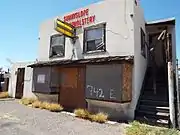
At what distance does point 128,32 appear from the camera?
916cm

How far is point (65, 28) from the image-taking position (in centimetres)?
1096

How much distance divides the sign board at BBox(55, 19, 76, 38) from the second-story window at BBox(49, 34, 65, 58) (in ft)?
3.56

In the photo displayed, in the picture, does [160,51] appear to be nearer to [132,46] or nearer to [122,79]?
[132,46]

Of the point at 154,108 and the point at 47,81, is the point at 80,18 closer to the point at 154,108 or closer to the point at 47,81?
the point at 47,81

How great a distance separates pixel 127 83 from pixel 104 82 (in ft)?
3.70

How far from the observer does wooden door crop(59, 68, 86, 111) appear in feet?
34.7

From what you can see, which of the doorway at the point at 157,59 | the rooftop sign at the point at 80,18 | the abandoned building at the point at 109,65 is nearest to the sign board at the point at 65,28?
the abandoned building at the point at 109,65

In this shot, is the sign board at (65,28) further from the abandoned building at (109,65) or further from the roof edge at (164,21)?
the roof edge at (164,21)

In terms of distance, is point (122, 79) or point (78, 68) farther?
point (78, 68)

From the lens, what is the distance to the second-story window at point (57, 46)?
12.1m

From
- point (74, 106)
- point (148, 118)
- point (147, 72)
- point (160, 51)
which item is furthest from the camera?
point (160, 51)

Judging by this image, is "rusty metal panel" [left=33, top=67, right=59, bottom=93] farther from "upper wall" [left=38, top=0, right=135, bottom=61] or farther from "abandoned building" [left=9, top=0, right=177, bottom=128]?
"upper wall" [left=38, top=0, right=135, bottom=61]

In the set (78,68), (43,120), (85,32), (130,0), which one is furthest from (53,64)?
(130,0)

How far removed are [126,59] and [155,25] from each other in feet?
20.4
